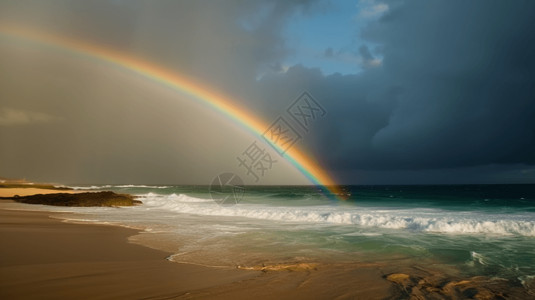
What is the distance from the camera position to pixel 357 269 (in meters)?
7.84

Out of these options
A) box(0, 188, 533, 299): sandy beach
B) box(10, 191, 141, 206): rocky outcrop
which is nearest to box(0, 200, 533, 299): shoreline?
box(0, 188, 533, 299): sandy beach

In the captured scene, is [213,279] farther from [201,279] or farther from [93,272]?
[93,272]

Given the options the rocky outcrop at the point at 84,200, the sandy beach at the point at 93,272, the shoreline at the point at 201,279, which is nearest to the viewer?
the sandy beach at the point at 93,272

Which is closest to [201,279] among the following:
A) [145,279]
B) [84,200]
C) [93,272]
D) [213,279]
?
[213,279]

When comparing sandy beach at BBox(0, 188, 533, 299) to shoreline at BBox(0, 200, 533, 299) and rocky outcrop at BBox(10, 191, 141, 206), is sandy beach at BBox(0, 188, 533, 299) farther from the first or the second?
rocky outcrop at BBox(10, 191, 141, 206)

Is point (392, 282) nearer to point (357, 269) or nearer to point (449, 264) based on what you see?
point (357, 269)

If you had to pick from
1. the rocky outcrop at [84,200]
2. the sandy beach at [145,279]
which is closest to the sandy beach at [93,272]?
the sandy beach at [145,279]

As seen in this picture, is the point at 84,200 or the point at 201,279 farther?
the point at 84,200

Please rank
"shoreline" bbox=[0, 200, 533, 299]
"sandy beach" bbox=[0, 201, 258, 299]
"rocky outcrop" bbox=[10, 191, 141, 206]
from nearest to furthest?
"sandy beach" bbox=[0, 201, 258, 299], "shoreline" bbox=[0, 200, 533, 299], "rocky outcrop" bbox=[10, 191, 141, 206]

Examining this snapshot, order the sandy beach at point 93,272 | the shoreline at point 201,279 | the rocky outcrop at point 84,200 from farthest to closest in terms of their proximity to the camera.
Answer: the rocky outcrop at point 84,200 < the shoreline at point 201,279 < the sandy beach at point 93,272

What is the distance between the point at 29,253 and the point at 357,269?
8600 mm

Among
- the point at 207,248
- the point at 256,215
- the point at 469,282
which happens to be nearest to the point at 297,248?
the point at 207,248

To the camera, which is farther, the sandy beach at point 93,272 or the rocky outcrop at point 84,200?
the rocky outcrop at point 84,200

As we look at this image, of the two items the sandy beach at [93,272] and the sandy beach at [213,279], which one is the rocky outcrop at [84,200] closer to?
the sandy beach at [93,272]
